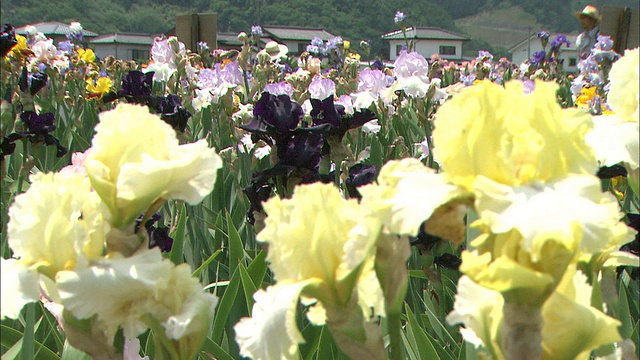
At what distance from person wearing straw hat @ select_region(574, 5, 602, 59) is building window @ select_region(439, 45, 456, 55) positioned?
54.7 meters

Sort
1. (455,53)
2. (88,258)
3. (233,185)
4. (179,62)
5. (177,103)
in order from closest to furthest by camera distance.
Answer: (88,258) < (233,185) < (177,103) < (179,62) < (455,53)

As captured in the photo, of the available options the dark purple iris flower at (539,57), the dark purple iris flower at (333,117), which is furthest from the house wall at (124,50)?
the dark purple iris flower at (333,117)

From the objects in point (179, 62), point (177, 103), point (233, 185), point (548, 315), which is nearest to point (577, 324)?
point (548, 315)

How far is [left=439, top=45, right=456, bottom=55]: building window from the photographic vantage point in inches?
2383

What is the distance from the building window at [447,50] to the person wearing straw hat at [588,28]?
179 ft

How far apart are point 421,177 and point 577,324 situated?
214 mm

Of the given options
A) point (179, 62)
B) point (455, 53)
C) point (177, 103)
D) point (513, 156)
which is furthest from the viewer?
point (455, 53)

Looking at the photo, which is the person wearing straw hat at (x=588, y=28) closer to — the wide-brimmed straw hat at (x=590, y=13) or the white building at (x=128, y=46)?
the wide-brimmed straw hat at (x=590, y=13)

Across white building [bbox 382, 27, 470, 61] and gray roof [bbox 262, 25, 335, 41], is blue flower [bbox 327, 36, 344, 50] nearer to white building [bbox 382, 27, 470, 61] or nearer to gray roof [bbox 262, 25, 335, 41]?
gray roof [bbox 262, 25, 335, 41]

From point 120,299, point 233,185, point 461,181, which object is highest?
point 461,181

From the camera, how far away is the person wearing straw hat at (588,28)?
705 centimetres

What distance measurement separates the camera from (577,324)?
655 mm

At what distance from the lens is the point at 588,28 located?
283 inches

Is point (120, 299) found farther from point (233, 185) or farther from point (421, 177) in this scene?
point (233, 185)
